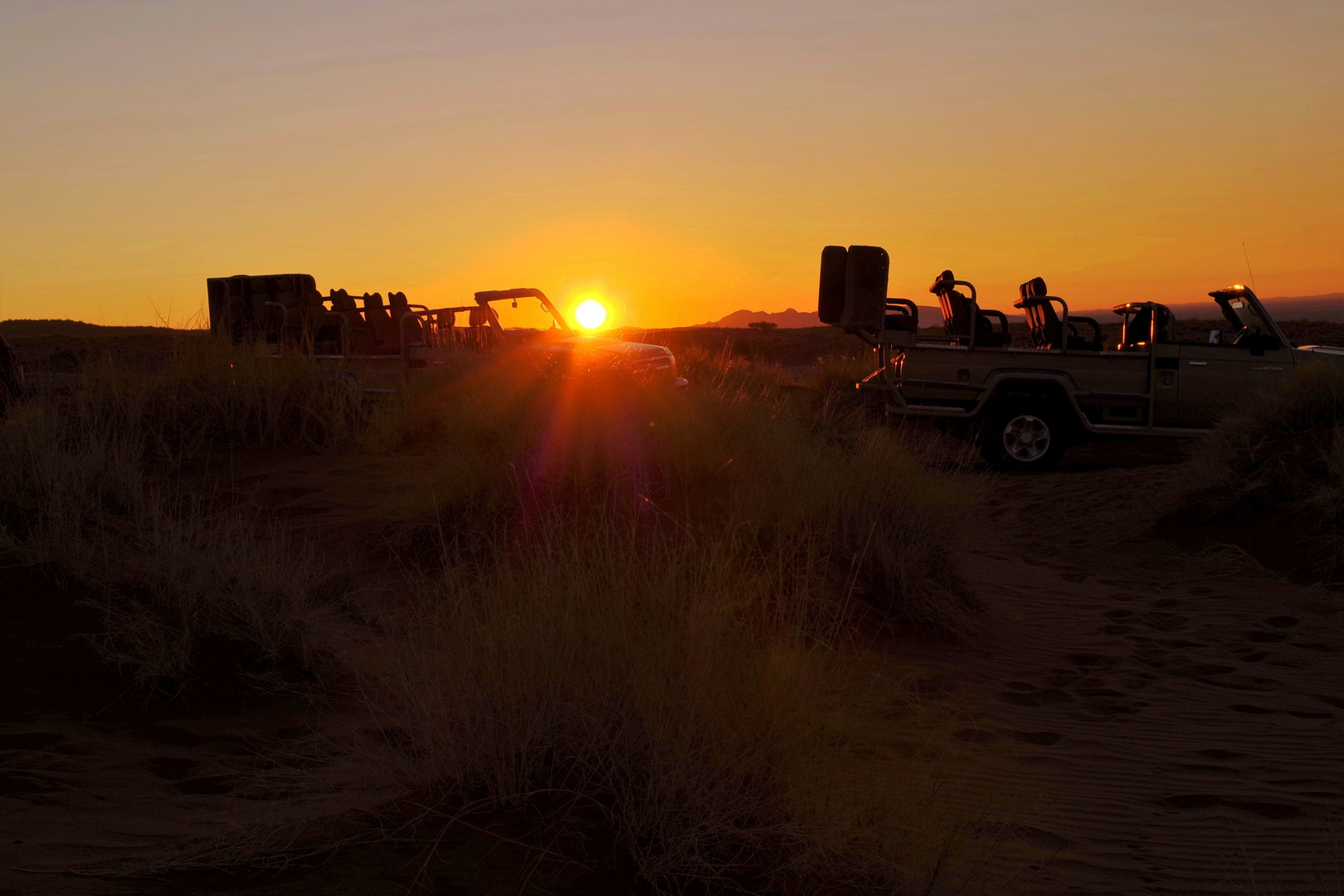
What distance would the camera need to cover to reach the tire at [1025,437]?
41.0ft

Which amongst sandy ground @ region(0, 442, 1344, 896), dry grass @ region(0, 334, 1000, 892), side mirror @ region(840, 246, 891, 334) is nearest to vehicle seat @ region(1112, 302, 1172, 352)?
side mirror @ region(840, 246, 891, 334)

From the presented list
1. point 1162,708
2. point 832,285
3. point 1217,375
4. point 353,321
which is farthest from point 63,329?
point 1162,708

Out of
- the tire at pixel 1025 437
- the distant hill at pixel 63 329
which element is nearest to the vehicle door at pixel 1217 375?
the tire at pixel 1025 437

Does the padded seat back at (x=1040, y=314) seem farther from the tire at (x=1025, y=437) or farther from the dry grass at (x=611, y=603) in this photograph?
the dry grass at (x=611, y=603)

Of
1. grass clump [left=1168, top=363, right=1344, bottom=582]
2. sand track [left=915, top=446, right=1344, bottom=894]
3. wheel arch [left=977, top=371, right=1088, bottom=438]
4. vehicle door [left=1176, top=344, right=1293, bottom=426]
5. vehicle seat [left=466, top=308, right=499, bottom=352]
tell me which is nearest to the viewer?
sand track [left=915, top=446, right=1344, bottom=894]

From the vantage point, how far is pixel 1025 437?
1264 centimetres

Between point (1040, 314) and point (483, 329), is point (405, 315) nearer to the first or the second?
point (483, 329)

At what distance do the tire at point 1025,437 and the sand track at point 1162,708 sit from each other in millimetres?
3029

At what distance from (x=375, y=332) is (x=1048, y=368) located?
9.42 m

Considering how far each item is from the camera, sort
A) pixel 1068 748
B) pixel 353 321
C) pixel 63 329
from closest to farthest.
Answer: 1. pixel 1068 748
2. pixel 353 321
3. pixel 63 329

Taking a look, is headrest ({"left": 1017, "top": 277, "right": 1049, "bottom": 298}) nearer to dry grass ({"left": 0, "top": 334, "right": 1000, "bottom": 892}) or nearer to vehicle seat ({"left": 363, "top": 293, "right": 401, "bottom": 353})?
dry grass ({"left": 0, "top": 334, "right": 1000, "bottom": 892})

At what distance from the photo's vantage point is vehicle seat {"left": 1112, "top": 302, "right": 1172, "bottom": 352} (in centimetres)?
1231

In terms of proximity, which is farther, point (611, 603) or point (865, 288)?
point (865, 288)

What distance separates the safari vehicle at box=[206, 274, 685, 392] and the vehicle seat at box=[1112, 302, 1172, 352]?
554 centimetres
